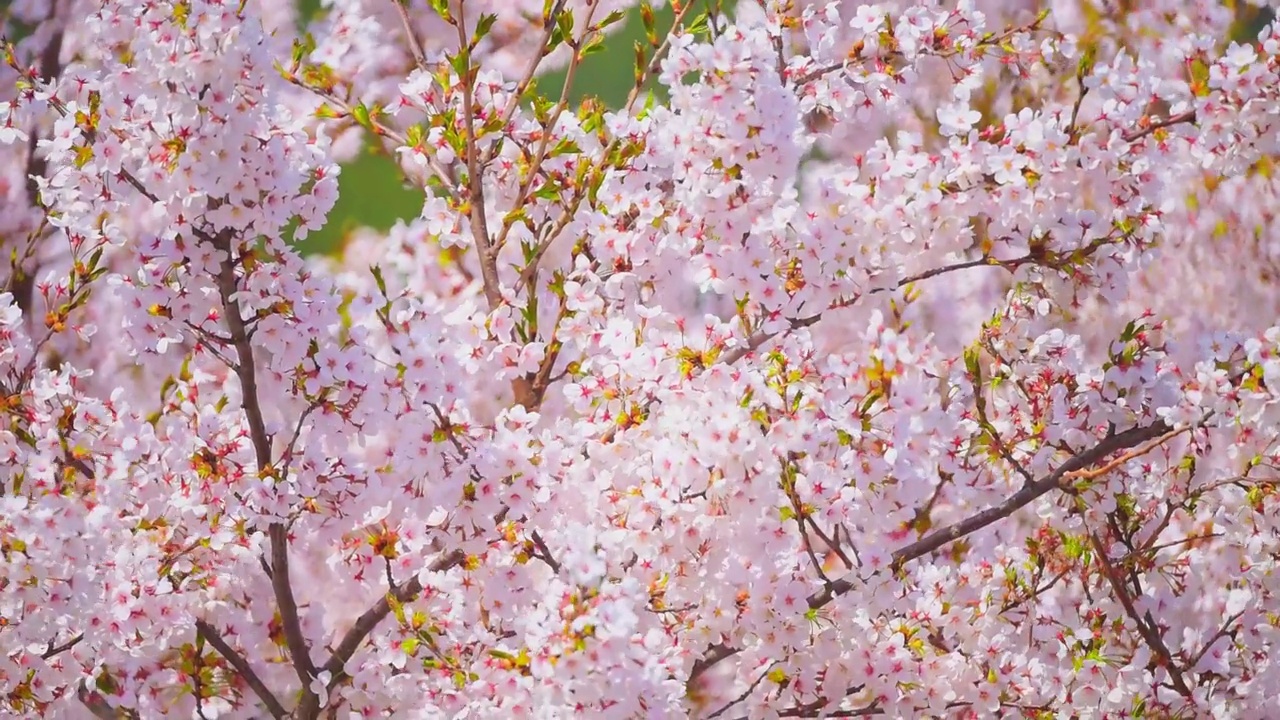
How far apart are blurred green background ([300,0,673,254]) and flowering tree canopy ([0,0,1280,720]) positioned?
5.78 ft

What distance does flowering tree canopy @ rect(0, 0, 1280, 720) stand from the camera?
6.39ft

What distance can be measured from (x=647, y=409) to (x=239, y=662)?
40.8 inches

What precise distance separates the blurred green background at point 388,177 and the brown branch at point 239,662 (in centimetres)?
214

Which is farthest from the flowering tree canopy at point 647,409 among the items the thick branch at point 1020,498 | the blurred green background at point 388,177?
the blurred green background at point 388,177

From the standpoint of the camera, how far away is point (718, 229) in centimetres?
206

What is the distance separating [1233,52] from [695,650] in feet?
4.81

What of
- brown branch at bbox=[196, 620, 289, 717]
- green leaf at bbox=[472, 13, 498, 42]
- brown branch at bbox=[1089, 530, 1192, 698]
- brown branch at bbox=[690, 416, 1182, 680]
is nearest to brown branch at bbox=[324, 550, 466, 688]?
brown branch at bbox=[196, 620, 289, 717]

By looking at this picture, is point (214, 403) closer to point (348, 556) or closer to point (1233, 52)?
point (348, 556)

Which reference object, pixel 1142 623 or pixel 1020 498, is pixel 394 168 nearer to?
pixel 1020 498

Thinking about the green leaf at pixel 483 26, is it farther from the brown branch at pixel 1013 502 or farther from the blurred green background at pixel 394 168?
the blurred green background at pixel 394 168

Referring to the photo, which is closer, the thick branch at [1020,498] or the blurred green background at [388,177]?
the thick branch at [1020,498]

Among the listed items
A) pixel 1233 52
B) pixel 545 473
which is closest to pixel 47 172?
pixel 545 473

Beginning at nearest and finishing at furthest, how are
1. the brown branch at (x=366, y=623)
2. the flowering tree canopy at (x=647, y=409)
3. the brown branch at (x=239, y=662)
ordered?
the flowering tree canopy at (x=647, y=409), the brown branch at (x=366, y=623), the brown branch at (x=239, y=662)

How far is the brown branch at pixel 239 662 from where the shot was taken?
2.43 metres
